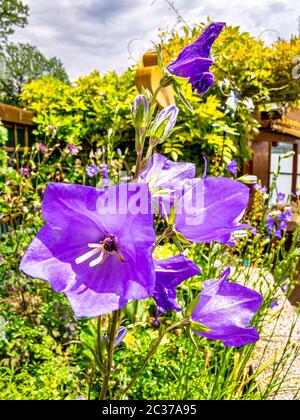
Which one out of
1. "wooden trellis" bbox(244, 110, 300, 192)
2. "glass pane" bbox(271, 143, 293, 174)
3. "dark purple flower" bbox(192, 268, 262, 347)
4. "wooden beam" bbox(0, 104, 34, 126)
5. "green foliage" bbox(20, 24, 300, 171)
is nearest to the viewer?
"dark purple flower" bbox(192, 268, 262, 347)

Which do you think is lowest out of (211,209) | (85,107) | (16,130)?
(211,209)

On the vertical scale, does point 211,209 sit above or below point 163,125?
below

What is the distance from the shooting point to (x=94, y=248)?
1.66 feet

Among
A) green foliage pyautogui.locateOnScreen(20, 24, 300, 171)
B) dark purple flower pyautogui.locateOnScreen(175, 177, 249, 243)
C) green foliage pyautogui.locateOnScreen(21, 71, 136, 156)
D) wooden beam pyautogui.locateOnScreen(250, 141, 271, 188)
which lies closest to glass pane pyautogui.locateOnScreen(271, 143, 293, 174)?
wooden beam pyautogui.locateOnScreen(250, 141, 271, 188)

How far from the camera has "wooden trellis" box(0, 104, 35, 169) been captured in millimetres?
Result: 3012

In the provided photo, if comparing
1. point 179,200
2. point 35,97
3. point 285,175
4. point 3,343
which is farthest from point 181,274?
point 285,175

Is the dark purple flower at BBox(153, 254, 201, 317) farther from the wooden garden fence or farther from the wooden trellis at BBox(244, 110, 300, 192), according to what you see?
the wooden trellis at BBox(244, 110, 300, 192)

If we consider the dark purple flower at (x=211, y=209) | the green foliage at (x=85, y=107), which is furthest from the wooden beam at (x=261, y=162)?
the dark purple flower at (x=211, y=209)

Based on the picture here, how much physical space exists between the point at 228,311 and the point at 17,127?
3.23m

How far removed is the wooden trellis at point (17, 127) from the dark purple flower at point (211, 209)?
254 centimetres

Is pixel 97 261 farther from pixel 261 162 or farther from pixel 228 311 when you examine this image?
pixel 261 162

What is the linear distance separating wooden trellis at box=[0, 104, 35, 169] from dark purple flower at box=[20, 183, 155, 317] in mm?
2511

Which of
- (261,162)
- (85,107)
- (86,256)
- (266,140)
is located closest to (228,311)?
(86,256)

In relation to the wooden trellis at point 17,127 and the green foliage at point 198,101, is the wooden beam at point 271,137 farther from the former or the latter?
the wooden trellis at point 17,127
